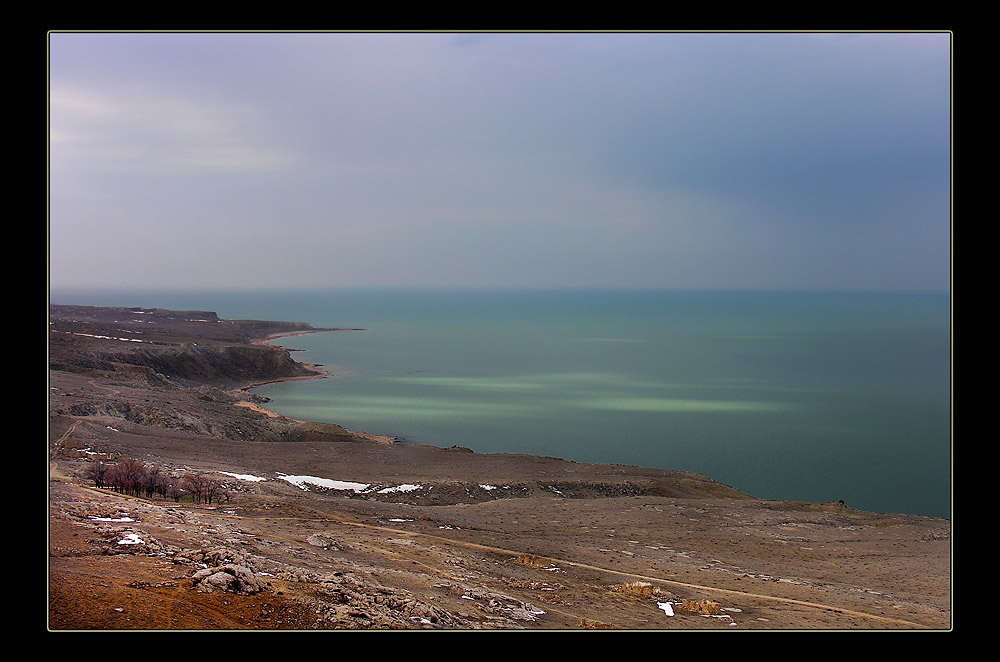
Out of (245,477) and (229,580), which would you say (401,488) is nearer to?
(245,477)

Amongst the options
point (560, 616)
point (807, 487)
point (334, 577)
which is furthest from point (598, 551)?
point (807, 487)

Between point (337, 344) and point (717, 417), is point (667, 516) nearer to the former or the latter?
point (717, 417)

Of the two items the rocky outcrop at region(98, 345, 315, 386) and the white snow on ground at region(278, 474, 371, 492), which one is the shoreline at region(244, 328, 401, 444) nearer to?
the rocky outcrop at region(98, 345, 315, 386)

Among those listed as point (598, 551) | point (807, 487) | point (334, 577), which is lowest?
point (807, 487)

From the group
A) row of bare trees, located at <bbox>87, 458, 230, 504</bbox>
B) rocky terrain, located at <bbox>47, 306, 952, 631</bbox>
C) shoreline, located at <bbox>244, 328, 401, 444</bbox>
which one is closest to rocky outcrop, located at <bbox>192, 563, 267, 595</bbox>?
rocky terrain, located at <bbox>47, 306, 952, 631</bbox>

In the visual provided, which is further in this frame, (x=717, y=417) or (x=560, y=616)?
(x=717, y=417)

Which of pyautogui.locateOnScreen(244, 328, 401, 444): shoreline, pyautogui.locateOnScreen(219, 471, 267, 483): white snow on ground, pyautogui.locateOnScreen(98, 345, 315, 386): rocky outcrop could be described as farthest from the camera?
pyautogui.locateOnScreen(98, 345, 315, 386): rocky outcrop

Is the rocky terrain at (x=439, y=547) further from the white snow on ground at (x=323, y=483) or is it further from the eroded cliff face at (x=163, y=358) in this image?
the eroded cliff face at (x=163, y=358)
